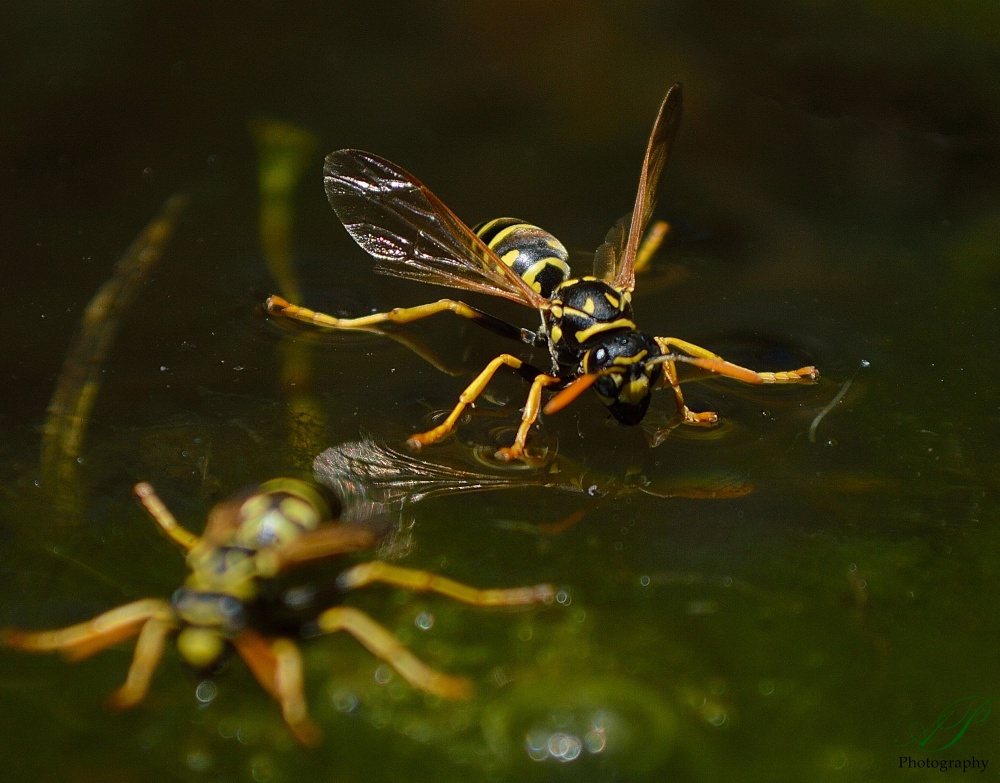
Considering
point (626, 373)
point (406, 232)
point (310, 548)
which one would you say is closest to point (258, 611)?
point (310, 548)

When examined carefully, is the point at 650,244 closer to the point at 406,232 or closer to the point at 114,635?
the point at 406,232

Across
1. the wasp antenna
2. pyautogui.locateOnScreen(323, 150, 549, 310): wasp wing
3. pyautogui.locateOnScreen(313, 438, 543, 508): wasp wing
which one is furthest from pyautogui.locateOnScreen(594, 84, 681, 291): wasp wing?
pyautogui.locateOnScreen(313, 438, 543, 508): wasp wing

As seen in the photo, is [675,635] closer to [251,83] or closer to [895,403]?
[895,403]

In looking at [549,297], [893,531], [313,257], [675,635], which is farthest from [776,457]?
[313,257]

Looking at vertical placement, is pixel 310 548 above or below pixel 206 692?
above

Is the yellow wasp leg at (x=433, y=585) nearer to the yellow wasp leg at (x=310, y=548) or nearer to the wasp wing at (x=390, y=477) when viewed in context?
the yellow wasp leg at (x=310, y=548)

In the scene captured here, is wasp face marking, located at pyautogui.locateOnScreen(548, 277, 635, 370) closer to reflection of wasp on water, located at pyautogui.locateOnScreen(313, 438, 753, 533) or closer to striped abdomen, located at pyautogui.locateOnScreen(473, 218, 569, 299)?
striped abdomen, located at pyautogui.locateOnScreen(473, 218, 569, 299)

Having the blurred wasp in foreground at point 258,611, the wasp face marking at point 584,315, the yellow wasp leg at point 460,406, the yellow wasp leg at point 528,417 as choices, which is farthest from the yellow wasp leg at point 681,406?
the blurred wasp in foreground at point 258,611
